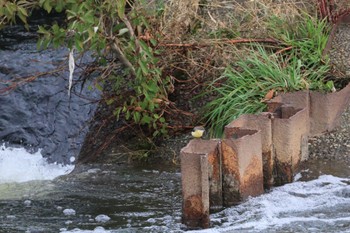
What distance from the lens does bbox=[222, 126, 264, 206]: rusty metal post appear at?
6.75 meters

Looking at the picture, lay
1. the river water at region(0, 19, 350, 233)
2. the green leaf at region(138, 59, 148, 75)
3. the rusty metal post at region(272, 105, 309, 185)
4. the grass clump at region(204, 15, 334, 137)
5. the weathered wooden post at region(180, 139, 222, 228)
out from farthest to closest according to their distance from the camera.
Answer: the grass clump at region(204, 15, 334, 137) → the green leaf at region(138, 59, 148, 75) → the rusty metal post at region(272, 105, 309, 185) → the river water at region(0, 19, 350, 233) → the weathered wooden post at region(180, 139, 222, 228)

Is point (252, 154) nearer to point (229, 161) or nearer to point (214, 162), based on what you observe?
point (229, 161)

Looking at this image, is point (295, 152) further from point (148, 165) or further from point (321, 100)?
point (148, 165)

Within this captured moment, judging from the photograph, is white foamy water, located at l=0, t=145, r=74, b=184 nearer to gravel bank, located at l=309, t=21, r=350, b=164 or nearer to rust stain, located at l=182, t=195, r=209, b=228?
rust stain, located at l=182, t=195, r=209, b=228

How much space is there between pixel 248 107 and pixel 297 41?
1.25 m

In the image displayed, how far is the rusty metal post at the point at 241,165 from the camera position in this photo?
675 centimetres

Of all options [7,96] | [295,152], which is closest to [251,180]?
[295,152]

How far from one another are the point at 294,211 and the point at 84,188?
2.03 metres

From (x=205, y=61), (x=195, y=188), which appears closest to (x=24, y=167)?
(x=205, y=61)

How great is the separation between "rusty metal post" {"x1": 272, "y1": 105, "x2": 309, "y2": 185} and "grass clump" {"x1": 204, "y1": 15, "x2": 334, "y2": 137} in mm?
626

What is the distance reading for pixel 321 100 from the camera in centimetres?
829

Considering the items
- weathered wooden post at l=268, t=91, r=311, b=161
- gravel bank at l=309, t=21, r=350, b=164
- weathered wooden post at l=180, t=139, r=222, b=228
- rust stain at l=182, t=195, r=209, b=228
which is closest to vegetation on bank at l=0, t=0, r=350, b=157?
weathered wooden post at l=268, t=91, r=311, b=161

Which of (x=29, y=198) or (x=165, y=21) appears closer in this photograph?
(x=29, y=198)

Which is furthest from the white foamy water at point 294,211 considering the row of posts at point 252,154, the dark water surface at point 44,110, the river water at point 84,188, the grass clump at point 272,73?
the dark water surface at point 44,110
